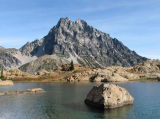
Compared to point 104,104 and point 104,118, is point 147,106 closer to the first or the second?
point 104,104

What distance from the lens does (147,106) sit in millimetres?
80312

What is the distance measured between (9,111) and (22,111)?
14.0ft

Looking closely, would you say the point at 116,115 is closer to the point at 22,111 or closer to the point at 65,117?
the point at 65,117

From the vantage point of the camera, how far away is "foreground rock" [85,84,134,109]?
2923 inches

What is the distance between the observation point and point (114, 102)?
74938 mm

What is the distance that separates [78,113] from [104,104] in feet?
35.0

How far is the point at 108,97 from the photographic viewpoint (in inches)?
2933

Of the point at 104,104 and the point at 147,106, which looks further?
the point at 147,106

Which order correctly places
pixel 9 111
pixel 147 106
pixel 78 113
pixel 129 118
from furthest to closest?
1. pixel 147 106
2. pixel 9 111
3. pixel 78 113
4. pixel 129 118

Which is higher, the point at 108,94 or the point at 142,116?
the point at 108,94

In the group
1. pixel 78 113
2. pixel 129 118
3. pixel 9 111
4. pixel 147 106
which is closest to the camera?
pixel 129 118

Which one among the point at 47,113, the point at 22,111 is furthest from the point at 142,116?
the point at 22,111

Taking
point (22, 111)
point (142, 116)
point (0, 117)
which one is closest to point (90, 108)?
point (142, 116)

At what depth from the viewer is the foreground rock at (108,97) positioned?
7425 centimetres
